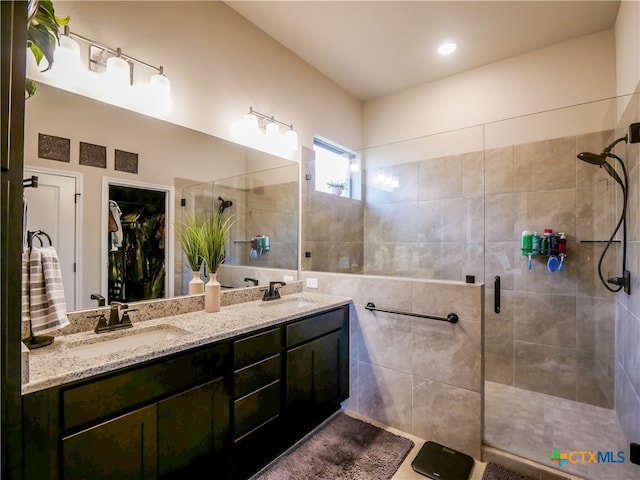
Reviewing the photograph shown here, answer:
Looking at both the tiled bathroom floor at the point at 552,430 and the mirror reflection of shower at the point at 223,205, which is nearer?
the tiled bathroom floor at the point at 552,430

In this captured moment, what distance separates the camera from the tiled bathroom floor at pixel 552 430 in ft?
5.68

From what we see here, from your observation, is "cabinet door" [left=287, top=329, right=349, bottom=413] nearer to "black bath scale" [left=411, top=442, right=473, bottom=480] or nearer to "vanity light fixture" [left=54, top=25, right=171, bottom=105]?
"black bath scale" [left=411, top=442, right=473, bottom=480]

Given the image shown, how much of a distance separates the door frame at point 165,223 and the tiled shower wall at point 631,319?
2672mm

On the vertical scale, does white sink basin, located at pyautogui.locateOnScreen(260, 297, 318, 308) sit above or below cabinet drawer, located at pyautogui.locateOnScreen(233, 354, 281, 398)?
above

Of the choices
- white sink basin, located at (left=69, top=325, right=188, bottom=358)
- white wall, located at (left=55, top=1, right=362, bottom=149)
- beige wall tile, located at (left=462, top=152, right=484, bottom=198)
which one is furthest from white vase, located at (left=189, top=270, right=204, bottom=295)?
beige wall tile, located at (left=462, top=152, right=484, bottom=198)

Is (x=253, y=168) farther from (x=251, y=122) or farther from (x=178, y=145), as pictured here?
(x=178, y=145)

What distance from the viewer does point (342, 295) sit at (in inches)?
98.1

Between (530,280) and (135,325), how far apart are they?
296 cm

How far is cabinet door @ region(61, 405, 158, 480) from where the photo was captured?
1.05 m

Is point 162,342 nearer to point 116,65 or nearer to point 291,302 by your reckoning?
point 291,302

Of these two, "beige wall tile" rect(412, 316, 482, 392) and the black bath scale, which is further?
"beige wall tile" rect(412, 316, 482, 392)

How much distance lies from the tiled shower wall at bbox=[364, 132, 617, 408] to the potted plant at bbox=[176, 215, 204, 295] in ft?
5.69

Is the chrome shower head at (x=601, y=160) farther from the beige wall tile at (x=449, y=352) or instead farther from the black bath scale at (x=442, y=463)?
the black bath scale at (x=442, y=463)

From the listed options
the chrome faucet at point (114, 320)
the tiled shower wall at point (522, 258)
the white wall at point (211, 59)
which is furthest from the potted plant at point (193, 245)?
the tiled shower wall at point (522, 258)
